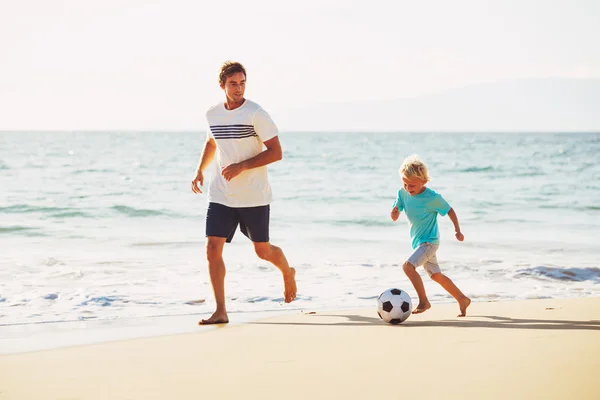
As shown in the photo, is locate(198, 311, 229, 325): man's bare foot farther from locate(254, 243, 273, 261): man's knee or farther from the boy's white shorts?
the boy's white shorts

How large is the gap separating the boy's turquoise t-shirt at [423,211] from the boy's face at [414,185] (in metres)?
0.03

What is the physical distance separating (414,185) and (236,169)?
4.55 feet

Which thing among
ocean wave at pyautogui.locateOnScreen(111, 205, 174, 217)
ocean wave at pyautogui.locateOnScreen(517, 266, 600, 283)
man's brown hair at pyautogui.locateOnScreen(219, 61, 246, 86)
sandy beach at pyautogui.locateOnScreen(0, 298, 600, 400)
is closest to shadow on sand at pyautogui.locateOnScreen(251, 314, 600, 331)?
sandy beach at pyautogui.locateOnScreen(0, 298, 600, 400)

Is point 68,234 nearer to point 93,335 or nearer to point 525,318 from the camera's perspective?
point 93,335

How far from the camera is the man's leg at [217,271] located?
20.7 ft

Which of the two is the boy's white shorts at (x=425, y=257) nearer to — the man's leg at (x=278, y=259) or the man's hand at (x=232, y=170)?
the man's leg at (x=278, y=259)

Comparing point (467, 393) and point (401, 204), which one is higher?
point (401, 204)

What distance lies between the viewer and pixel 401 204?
656cm

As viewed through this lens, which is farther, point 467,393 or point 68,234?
point 68,234

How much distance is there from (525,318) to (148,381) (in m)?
3.18

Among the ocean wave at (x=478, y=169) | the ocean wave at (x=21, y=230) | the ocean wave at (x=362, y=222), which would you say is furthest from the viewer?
the ocean wave at (x=478, y=169)

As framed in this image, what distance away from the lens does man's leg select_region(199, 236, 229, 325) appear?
6.30m

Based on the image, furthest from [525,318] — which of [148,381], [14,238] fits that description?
[14,238]

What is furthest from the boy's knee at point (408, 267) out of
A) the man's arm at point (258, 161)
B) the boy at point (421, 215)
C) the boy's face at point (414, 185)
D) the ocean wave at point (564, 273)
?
the ocean wave at point (564, 273)
